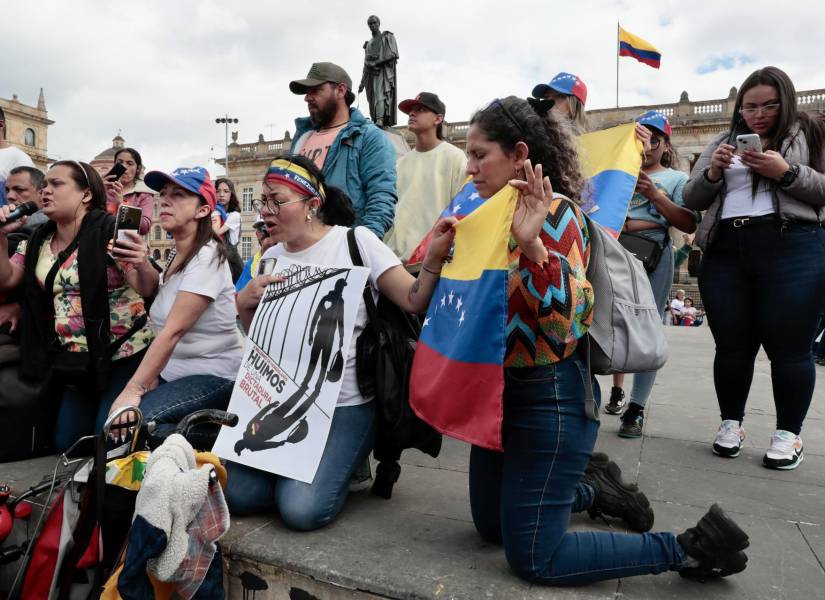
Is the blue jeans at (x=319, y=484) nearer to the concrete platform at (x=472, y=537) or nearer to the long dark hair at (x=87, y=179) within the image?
the concrete platform at (x=472, y=537)

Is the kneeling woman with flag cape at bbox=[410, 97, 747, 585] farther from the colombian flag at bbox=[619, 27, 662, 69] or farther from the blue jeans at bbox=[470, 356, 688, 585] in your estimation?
the colombian flag at bbox=[619, 27, 662, 69]

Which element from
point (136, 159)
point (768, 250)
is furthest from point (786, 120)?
point (136, 159)

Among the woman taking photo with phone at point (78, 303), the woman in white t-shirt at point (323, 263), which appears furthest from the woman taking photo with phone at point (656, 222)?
the woman taking photo with phone at point (78, 303)

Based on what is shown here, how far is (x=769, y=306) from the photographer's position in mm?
3275

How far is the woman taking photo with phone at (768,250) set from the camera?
3197 millimetres

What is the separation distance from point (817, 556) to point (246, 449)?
221 cm

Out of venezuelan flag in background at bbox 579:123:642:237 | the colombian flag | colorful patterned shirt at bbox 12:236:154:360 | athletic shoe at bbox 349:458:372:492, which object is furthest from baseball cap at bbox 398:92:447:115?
the colombian flag

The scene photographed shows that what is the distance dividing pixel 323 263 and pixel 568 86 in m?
1.66

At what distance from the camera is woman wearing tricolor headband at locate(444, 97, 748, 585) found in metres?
2.01

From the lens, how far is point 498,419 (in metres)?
1.97

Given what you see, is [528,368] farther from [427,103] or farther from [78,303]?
[427,103]

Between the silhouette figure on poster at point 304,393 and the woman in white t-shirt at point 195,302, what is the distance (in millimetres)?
451

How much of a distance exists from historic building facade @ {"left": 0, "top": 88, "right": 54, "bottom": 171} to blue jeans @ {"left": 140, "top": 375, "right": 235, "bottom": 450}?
64.3 m

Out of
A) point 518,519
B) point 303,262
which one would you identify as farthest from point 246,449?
point 518,519
